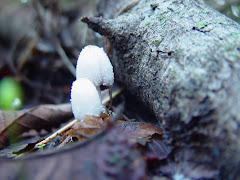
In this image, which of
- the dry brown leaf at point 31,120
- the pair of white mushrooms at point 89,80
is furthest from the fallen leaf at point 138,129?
the dry brown leaf at point 31,120

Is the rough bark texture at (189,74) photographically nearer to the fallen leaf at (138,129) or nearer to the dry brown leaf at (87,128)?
the fallen leaf at (138,129)

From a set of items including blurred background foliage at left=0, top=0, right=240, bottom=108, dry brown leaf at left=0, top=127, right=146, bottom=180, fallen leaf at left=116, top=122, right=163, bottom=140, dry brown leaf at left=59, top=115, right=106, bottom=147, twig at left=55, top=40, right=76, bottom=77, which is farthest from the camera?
blurred background foliage at left=0, top=0, right=240, bottom=108

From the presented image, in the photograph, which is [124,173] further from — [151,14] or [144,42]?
[151,14]

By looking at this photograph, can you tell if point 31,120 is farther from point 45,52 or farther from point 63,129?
point 45,52

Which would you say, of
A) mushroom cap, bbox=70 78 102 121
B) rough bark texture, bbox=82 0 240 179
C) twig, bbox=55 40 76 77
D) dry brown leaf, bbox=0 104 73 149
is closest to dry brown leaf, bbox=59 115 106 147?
mushroom cap, bbox=70 78 102 121

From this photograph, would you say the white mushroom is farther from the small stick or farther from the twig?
the twig

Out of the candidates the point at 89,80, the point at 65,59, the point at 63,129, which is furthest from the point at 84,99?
the point at 65,59

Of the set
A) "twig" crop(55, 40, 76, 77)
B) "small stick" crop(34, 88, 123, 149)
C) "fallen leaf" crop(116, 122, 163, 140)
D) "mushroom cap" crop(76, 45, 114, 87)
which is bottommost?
"fallen leaf" crop(116, 122, 163, 140)

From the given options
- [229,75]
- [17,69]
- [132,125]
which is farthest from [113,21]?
[17,69]
